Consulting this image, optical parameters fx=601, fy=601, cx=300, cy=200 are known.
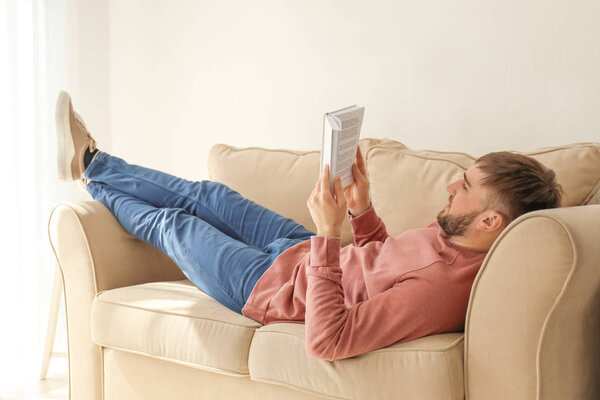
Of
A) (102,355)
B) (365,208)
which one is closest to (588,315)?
(365,208)

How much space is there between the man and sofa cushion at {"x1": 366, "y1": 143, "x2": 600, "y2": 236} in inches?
8.7

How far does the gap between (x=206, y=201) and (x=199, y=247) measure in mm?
252

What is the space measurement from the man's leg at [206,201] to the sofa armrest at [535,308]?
817mm

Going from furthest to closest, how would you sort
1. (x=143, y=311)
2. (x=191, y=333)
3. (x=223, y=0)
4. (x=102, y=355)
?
(x=223, y=0) → (x=102, y=355) → (x=143, y=311) → (x=191, y=333)

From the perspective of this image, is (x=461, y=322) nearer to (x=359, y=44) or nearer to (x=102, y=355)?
(x=102, y=355)

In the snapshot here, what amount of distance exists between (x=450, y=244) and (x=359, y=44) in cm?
141

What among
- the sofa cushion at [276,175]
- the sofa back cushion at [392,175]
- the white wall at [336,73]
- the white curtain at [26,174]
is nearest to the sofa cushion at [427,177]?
the sofa back cushion at [392,175]

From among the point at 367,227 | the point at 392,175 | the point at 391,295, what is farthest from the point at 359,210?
the point at 391,295

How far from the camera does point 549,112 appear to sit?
84.7 inches

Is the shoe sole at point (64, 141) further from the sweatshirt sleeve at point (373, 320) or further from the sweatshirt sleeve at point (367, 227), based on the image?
the sweatshirt sleeve at point (373, 320)

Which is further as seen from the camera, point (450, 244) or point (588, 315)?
point (450, 244)

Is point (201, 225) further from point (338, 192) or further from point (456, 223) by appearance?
point (456, 223)

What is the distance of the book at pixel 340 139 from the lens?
1245 mm

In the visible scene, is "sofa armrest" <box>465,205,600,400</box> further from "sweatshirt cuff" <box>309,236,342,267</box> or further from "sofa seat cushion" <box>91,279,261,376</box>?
"sofa seat cushion" <box>91,279,261,376</box>
